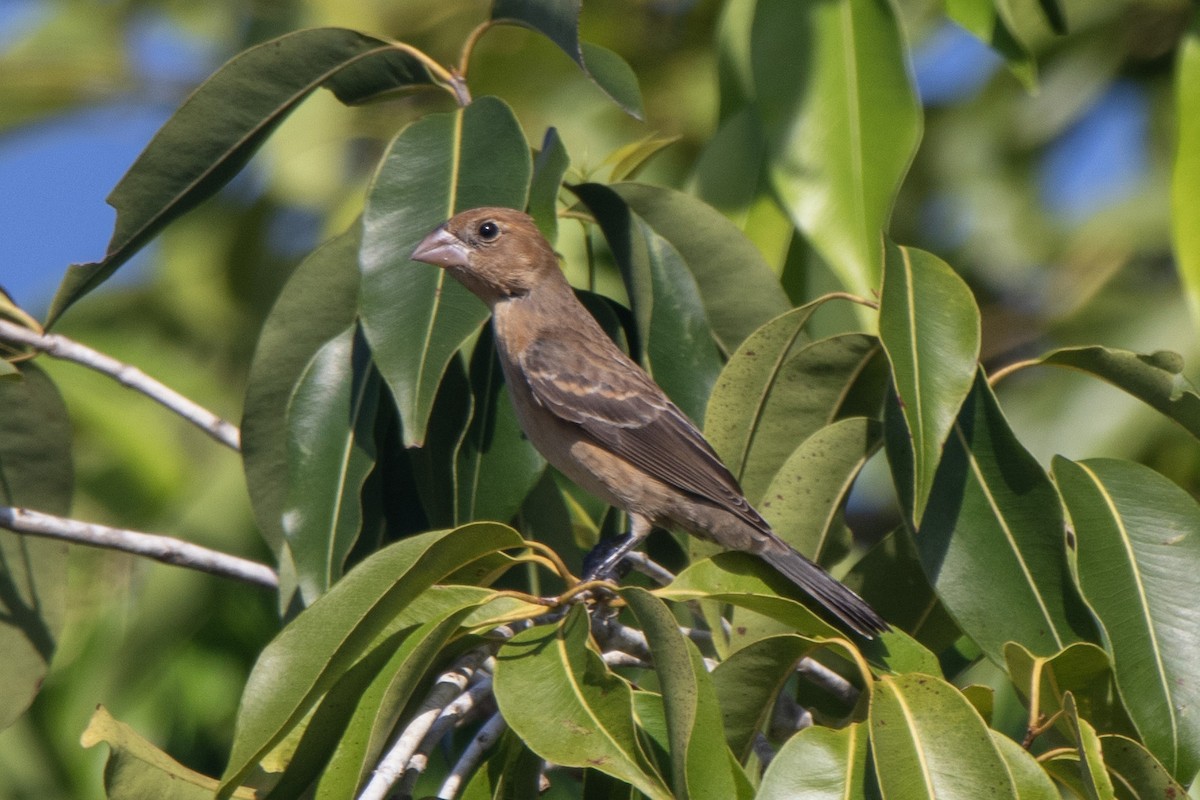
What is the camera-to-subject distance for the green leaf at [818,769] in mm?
2680

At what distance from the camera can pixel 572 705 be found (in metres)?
2.78

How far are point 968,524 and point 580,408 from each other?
1548 millimetres

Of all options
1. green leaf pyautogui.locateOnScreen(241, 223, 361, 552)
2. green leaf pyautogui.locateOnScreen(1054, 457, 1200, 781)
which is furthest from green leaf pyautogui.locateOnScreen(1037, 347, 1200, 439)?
green leaf pyautogui.locateOnScreen(241, 223, 361, 552)

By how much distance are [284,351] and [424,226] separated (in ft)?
2.13

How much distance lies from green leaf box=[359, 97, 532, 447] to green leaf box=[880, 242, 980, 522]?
38.6 inches

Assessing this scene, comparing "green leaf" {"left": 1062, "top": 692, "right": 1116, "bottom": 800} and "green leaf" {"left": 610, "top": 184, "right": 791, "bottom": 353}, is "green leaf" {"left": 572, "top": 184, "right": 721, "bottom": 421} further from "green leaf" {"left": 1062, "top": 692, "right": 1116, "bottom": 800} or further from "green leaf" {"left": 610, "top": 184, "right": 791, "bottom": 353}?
"green leaf" {"left": 1062, "top": 692, "right": 1116, "bottom": 800}

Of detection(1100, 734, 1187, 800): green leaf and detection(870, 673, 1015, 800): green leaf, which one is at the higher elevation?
detection(870, 673, 1015, 800): green leaf

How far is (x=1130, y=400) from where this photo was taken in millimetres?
5125

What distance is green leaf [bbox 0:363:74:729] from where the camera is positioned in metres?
3.94

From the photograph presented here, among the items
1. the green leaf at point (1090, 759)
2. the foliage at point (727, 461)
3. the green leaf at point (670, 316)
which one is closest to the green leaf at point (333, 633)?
the foliage at point (727, 461)

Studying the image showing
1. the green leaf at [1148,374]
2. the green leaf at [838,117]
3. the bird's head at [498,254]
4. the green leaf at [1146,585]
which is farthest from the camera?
the bird's head at [498,254]

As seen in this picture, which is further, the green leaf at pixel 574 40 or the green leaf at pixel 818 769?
the green leaf at pixel 574 40

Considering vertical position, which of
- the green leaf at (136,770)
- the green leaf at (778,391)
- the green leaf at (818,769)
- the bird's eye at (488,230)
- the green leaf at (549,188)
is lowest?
the green leaf at (136,770)

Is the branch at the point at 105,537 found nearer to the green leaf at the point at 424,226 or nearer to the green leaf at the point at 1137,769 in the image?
the green leaf at the point at 424,226
